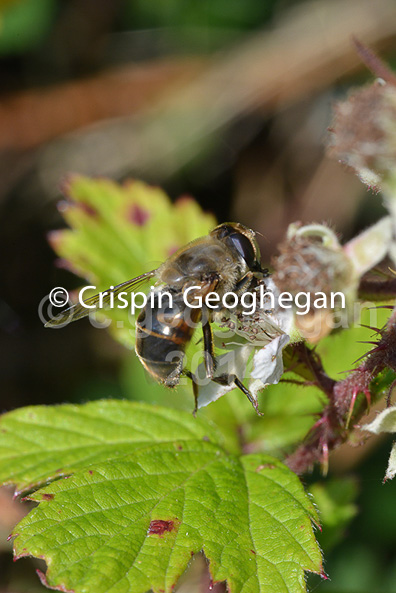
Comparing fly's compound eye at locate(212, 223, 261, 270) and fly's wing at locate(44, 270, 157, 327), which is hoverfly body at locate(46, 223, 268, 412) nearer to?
fly's compound eye at locate(212, 223, 261, 270)

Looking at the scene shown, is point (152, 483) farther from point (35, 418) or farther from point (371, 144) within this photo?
point (371, 144)

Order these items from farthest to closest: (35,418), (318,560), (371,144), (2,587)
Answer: (2,587) → (35,418) → (318,560) → (371,144)

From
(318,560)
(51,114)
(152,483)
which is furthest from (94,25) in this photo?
(318,560)

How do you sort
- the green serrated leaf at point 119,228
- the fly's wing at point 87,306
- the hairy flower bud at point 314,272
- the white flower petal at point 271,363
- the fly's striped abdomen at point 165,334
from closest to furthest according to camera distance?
the hairy flower bud at point 314,272, the white flower petal at point 271,363, the fly's striped abdomen at point 165,334, the fly's wing at point 87,306, the green serrated leaf at point 119,228

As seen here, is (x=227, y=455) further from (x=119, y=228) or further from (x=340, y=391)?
(x=119, y=228)

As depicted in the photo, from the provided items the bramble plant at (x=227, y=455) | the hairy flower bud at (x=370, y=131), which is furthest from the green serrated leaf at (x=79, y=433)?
the hairy flower bud at (x=370, y=131)

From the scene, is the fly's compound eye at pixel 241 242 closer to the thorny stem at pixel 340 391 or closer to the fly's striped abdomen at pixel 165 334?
the fly's striped abdomen at pixel 165 334
